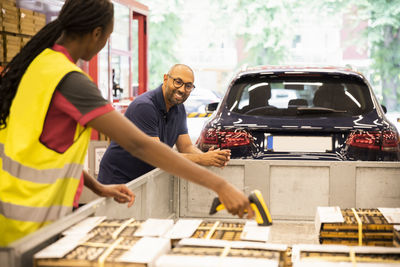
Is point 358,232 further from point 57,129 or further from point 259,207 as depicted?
point 57,129

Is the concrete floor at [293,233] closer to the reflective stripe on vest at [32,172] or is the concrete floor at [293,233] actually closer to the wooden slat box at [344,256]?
the wooden slat box at [344,256]

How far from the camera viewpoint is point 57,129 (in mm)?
2326

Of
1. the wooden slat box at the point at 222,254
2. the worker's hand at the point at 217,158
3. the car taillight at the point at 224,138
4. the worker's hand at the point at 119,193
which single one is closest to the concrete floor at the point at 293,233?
the worker's hand at the point at 217,158

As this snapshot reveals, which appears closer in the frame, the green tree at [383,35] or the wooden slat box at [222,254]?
the wooden slat box at [222,254]

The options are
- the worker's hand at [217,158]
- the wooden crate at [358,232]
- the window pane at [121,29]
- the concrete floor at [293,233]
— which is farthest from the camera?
the window pane at [121,29]

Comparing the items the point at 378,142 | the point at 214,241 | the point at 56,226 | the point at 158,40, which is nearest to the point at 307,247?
the point at 214,241

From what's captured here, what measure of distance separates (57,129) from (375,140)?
11.8 ft

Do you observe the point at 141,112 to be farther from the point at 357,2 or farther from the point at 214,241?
the point at 357,2

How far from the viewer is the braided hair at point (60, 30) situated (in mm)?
2424

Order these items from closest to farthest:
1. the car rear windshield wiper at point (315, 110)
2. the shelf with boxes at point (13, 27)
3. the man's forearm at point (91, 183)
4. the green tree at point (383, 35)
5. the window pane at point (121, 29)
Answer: the man's forearm at point (91, 183) → the car rear windshield wiper at point (315, 110) → the shelf with boxes at point (13, 27) → the window pane at point (121, 29) → the green tree at point (383, 35)

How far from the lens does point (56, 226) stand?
2316 mm

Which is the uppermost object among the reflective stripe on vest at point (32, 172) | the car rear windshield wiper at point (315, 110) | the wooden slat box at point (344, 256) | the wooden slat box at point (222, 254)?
the car rear windshield wiper at point (315, 110)

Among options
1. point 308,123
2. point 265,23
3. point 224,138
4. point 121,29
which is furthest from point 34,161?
point 265,23

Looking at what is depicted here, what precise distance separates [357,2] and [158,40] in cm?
1044
